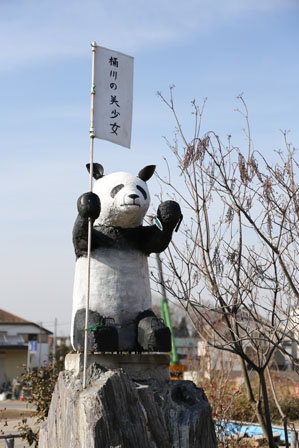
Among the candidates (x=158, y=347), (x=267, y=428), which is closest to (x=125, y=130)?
(x=158, y=347)

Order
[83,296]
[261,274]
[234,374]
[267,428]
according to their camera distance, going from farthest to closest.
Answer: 1. [234,374]
2. [267,428]
3. [261,274]
4. [83,296]

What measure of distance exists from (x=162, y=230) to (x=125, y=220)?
34 cm

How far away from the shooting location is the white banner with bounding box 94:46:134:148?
4.86m

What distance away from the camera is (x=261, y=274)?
6.08m

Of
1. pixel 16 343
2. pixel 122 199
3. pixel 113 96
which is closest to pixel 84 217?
pixel 122 199

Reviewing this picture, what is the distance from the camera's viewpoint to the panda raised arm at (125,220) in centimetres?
475

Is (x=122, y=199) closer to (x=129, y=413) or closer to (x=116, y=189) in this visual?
(x=116, y=189)

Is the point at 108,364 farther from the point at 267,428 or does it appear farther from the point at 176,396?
the point at 267,428

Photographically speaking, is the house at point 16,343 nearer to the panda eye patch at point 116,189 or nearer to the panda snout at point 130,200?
the panda eye patch at point 116,189

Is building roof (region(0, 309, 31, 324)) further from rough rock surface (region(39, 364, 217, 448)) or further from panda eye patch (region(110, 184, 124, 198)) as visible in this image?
rough rock surface (region(39, 364, 217, 448))

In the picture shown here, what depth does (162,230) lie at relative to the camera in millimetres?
4816

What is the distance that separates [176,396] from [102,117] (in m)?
2.48

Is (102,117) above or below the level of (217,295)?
above

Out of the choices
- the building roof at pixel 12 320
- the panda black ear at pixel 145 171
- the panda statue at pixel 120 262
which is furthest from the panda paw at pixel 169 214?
the building roof at pixel 12 320
